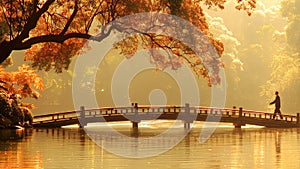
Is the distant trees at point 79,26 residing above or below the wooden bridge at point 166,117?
above

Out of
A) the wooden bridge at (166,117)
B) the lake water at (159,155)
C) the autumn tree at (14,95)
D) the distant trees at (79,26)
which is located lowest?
the lake water at (159,155)

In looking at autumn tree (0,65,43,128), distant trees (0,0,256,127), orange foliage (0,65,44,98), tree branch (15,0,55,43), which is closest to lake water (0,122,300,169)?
tree branch (15,0,55,43)

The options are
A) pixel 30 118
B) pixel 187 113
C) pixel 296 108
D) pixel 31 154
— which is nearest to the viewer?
pixel 31 154

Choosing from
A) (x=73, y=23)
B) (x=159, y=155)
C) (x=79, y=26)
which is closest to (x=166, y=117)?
(x=79, y=26)

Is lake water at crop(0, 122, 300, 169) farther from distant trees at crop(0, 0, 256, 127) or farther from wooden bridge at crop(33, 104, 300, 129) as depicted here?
wooden bridge at crop(33, 104, 300, 129)

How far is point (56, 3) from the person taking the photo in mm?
30172

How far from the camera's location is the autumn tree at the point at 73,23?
28.5 meters

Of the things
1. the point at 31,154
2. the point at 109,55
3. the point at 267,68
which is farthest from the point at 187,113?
the point at 267,68

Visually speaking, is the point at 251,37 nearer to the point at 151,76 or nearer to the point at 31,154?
the point at 151,76

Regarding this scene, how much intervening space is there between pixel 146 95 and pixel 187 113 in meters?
37.4

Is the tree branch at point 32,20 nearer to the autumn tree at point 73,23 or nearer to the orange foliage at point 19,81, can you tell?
the autumn tree at point 73,23

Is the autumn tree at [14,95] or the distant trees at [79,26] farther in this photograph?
the autumn tree at [14,95]

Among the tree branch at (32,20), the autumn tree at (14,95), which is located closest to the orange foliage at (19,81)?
the autumn tree at (14,95)

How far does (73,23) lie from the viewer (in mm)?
32031
